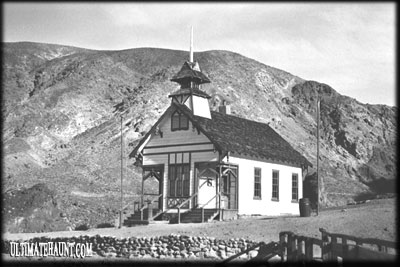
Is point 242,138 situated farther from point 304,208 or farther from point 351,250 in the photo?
point 351,250

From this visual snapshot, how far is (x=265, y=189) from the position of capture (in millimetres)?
36562

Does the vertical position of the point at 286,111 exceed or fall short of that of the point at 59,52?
it falls short

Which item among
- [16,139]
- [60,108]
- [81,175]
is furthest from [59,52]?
[81,175]

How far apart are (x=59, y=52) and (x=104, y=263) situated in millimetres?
128984

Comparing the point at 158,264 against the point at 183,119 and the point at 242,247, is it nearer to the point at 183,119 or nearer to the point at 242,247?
the point at 242,247

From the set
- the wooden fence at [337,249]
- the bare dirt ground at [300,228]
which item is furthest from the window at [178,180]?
the wooden fence at [337,249]

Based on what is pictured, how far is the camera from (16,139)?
78.9 meters

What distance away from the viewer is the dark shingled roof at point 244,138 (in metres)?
34.1

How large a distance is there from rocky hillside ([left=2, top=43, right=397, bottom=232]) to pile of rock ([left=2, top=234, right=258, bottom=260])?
21711mm

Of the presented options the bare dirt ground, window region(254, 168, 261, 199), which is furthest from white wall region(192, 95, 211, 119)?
the bare dirt ground

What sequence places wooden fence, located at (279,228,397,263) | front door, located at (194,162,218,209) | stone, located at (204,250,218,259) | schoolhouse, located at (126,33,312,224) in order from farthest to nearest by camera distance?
front door, located at (194,162,218,209)
schoolhouse, located at (126,33,312,224)
stone, located at (204,250,218,259)
wooden fence, located at (279,228,397,263)

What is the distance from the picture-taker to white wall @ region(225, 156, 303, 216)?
1368 inches

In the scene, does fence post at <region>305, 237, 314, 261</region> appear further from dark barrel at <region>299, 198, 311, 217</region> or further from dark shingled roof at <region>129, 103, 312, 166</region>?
dark shingled roof at <region>129, 103, 312, 166</region>

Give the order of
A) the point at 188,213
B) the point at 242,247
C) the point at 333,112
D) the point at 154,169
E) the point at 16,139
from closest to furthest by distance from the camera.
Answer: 1. the point at 242,247
2. the point at 188,213
3. the point at 154,169
4. the point at 16,139
5. the point at 333,112
